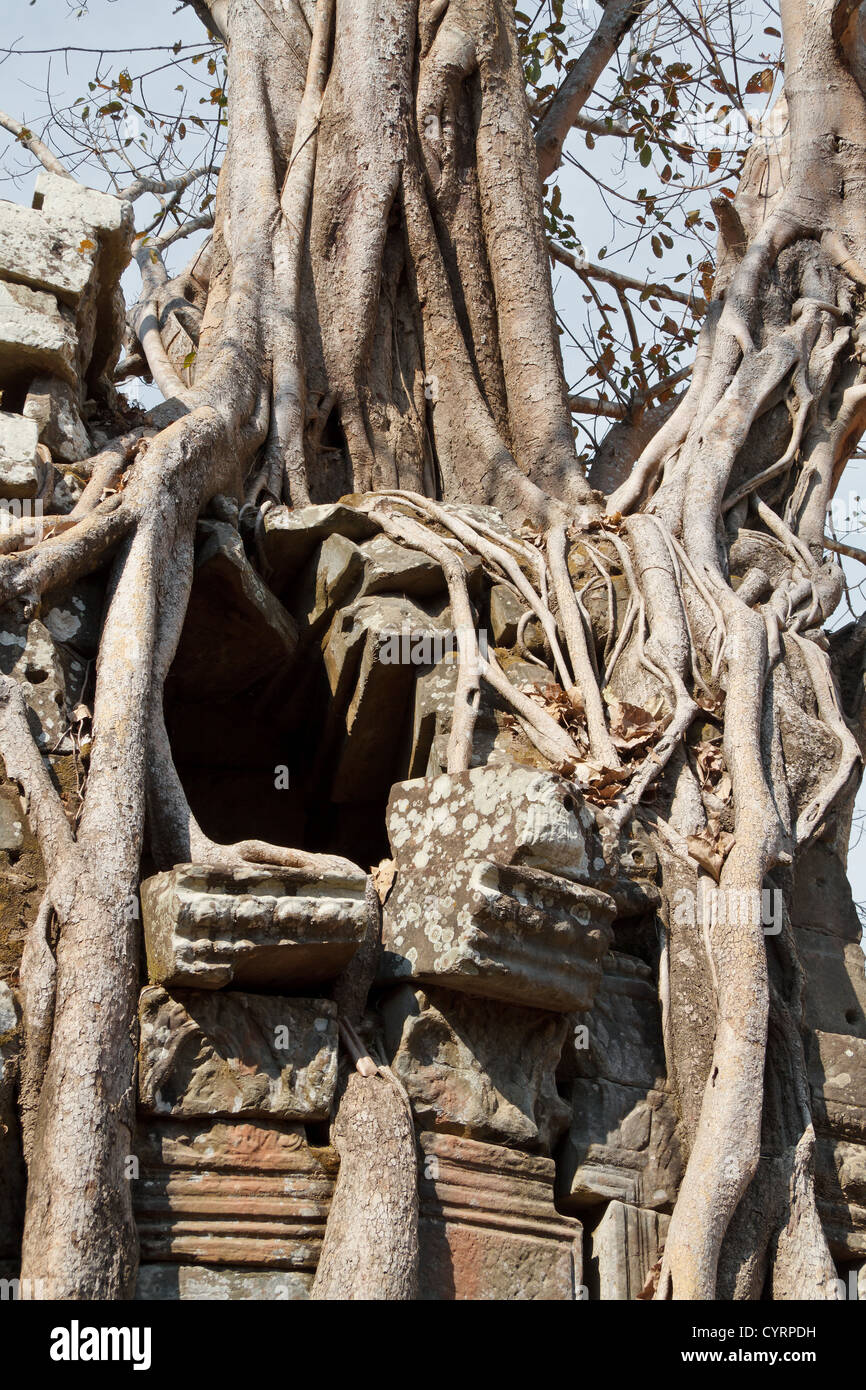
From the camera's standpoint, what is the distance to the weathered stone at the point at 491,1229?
278 centimetres

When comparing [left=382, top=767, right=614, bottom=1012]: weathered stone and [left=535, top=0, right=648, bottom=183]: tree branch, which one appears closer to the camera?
[left=382, top=767, right=614, bottom=1012]: weathered stone

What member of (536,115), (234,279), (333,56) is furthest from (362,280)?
(536,115)

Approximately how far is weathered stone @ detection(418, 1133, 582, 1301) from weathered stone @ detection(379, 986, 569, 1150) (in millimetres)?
51

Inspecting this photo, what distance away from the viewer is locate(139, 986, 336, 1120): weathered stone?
270 centimetres

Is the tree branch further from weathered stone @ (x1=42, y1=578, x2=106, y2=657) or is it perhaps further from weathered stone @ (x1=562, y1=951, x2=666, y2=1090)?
weathered stone @ (x1=562, y1=951, x2=666, y2=1090)

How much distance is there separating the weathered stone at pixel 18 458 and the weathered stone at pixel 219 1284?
1821mm

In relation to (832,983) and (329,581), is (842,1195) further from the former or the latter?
(329,581)

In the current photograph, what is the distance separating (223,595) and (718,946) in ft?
5.13

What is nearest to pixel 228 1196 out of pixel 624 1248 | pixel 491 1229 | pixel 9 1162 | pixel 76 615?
pixel 9 1162

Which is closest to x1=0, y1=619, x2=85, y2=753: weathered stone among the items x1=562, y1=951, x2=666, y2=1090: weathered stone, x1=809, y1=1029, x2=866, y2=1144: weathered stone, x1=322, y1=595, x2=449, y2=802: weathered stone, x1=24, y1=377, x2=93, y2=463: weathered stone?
x1=24, y1=377, x2=93, y2=463: weathered stone

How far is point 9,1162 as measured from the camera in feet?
8.22

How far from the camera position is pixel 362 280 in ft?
16.5

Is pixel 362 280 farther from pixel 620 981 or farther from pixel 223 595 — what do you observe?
pixel 620 981

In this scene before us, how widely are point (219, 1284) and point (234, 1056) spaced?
0.41 meters
